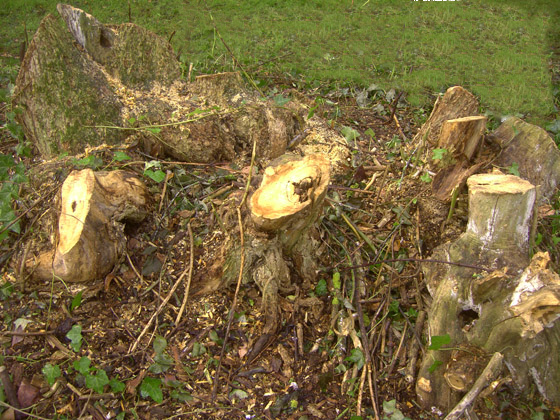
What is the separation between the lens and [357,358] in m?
2.25

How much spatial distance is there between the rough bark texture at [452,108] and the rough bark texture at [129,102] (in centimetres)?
89

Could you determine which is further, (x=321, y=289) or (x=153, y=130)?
(x=153, y=130)

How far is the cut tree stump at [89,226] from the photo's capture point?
229 centimetres

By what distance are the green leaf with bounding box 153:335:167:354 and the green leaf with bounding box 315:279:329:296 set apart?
2.75ft

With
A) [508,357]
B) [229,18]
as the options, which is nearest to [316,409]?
[508,357]

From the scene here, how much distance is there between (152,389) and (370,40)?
4.20 metres

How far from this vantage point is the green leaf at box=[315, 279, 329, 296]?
2.50m

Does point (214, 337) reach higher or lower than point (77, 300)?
lower

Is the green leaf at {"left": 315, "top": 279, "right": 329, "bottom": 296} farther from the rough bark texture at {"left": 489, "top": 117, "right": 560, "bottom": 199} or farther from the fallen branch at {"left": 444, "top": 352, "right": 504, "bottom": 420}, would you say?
the rough bark texture at {"left": 489, "top": 117, "right": 560, "bottom": 199}

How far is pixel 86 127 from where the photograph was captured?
113 inches

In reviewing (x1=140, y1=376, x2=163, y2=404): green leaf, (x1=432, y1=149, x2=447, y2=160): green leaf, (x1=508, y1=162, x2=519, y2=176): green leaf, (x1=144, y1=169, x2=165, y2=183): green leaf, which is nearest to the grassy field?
(x1=508, y1=162, x2=519, y2=176): green leaf

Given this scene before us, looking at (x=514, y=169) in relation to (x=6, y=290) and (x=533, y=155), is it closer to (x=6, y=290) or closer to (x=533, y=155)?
(x=533, y=155)

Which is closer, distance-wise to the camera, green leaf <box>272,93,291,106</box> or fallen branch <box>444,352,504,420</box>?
fallen branch <box>444,352,504,420</box>

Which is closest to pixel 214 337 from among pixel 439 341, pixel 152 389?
pixel 152 389
